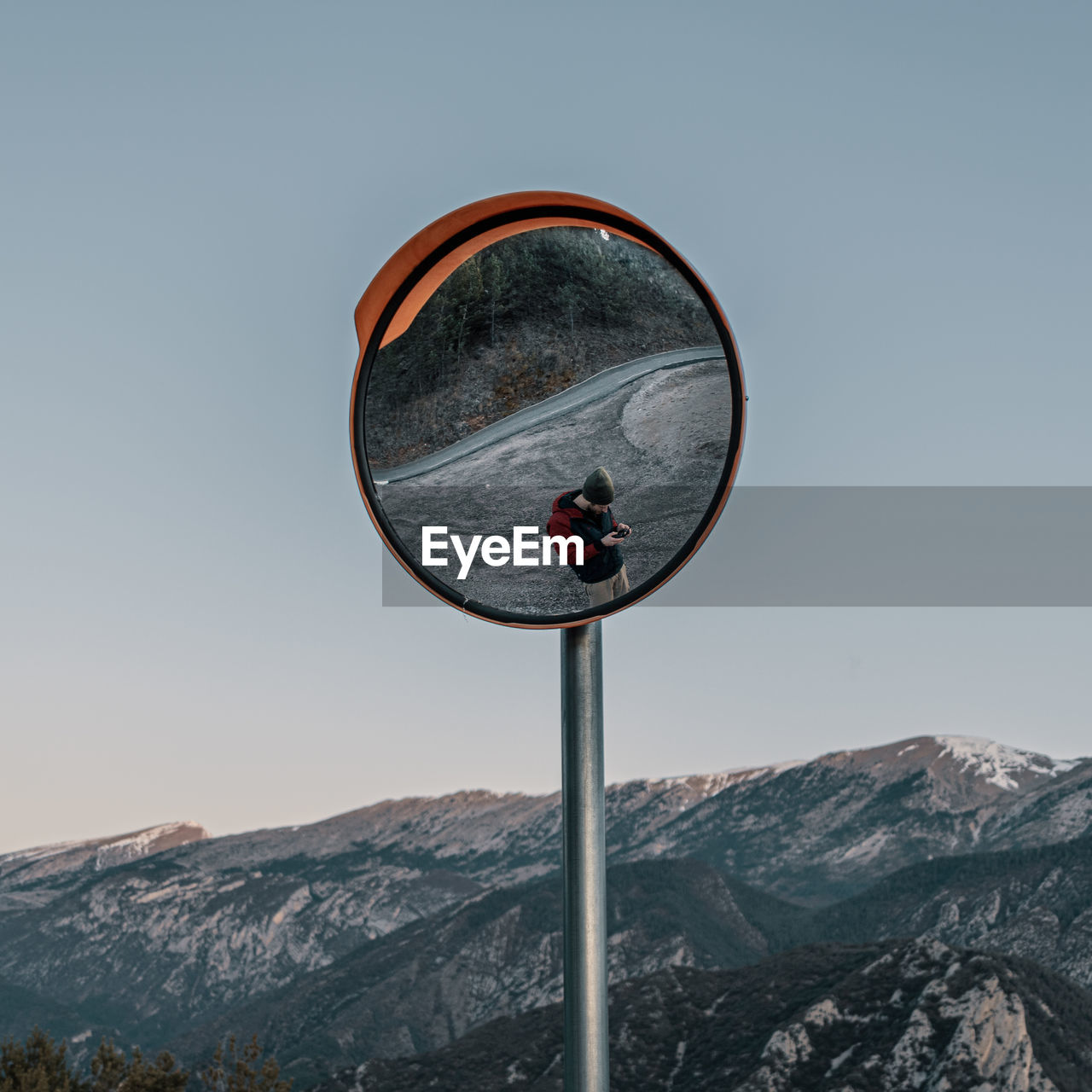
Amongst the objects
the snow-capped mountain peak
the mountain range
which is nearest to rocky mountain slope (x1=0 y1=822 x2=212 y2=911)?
the mountain range

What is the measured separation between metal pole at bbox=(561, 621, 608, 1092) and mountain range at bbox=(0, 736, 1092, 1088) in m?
42.6

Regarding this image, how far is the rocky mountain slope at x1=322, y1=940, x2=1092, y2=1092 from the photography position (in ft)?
124

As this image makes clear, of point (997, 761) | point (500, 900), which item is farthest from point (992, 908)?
point (997, 761)

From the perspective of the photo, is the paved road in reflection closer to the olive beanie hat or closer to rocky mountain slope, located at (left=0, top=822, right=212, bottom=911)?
the olive beanie hat

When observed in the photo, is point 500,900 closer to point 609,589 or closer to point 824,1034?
point 824,1034

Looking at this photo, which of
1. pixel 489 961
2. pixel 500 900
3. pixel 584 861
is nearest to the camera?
pixel 584 861

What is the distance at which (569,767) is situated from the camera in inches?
70.1

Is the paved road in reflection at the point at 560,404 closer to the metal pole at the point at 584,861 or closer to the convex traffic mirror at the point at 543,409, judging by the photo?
the convex traffic mirror at the point at 543,409

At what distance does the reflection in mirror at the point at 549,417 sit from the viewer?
198 cm

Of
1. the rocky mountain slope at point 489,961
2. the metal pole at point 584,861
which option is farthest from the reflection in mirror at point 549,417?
the rocky mountain slope at point 489,961

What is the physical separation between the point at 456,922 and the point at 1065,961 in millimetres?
42558

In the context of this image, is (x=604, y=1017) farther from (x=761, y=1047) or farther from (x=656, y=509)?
(x=761, y=1047)

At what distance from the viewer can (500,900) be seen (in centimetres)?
8231

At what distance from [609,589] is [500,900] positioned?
8412cm
